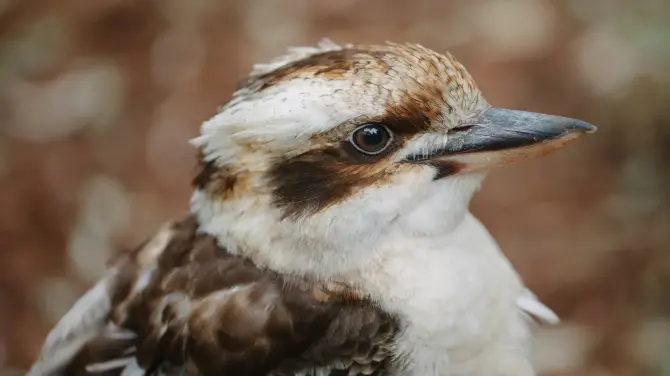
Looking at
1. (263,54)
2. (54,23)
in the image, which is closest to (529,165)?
(263,54)

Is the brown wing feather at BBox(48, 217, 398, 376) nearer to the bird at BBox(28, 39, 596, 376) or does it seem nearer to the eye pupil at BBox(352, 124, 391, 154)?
the bird at BBox(28, 39, 596, 376)

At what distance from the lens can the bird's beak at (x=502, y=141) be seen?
55.6 inches

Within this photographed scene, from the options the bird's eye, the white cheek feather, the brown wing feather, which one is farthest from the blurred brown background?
the bird's eye

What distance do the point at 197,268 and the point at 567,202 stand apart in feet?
5.11

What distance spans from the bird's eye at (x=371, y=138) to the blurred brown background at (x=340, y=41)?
1.42 m

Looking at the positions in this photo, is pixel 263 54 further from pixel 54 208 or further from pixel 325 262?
pixel 325 262

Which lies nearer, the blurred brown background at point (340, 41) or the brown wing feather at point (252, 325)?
the brown wing feather at point (252, 325)

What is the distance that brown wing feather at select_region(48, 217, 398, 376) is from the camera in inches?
56.6

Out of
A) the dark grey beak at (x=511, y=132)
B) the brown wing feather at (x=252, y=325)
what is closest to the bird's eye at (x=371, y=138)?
the dark grey beak at (x=511, y=132)

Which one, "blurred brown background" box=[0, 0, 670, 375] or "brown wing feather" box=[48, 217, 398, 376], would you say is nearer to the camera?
"brown wing feather" box=[48, 217, 398, 376]

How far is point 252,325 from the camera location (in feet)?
4.79

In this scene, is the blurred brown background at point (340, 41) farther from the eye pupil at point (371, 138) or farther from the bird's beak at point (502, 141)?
the eye pupil at point (371, 138)

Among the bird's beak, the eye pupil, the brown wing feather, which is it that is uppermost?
the eye pupil

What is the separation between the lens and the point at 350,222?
142 centimetres
